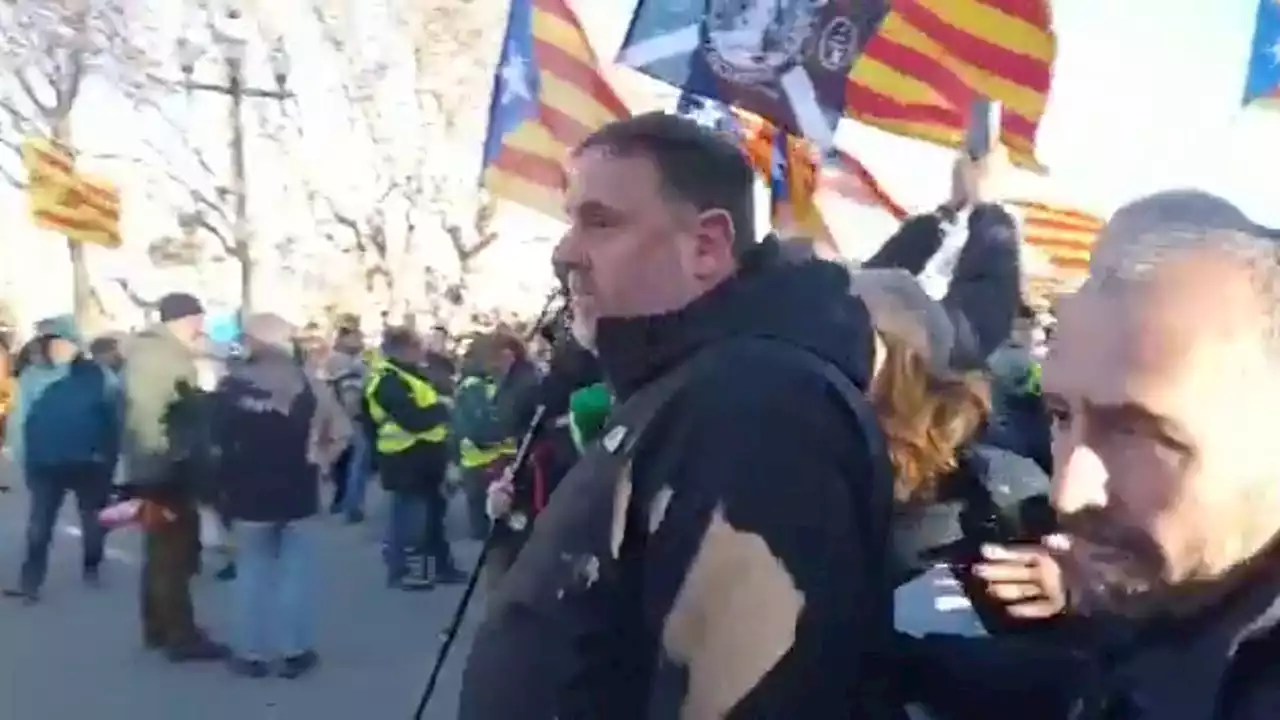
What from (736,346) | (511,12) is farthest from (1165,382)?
(511,12)

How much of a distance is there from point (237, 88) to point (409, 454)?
9.93 meters

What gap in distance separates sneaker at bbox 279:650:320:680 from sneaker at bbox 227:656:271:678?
8cm

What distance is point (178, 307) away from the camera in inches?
342

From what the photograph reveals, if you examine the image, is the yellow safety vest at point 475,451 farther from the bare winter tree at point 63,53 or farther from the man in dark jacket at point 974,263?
the bare winter tree at point 63,53

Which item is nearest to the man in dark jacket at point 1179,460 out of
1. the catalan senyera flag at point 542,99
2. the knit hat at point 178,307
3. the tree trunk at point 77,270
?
the catalan senyera flag at point 542,99

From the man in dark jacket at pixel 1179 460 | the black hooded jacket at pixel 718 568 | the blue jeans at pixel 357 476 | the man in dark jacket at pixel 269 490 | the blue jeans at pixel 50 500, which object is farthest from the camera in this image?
the blue jeans at pixel 357 476

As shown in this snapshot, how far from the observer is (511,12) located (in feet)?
23.8

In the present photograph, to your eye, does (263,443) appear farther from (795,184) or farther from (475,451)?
(475,451)

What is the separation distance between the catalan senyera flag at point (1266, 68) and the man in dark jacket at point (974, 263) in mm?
2967

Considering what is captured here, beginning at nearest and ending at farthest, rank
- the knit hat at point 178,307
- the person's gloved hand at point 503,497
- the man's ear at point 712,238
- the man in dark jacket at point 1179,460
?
the man in dark jacket at point 1179,460 < the man's ear at point 712,238 < the person's gloved hand at point 503,497 < the knit hat at point 178,307

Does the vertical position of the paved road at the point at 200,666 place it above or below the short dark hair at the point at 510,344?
below

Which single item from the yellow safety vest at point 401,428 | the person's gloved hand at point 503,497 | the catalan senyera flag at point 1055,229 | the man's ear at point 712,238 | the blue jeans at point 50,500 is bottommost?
the blue jeans at point 50,500

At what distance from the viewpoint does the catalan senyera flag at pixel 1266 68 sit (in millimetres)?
6719

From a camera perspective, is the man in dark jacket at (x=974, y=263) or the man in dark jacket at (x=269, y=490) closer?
the man in dark jacket at (x=974, y=263)
